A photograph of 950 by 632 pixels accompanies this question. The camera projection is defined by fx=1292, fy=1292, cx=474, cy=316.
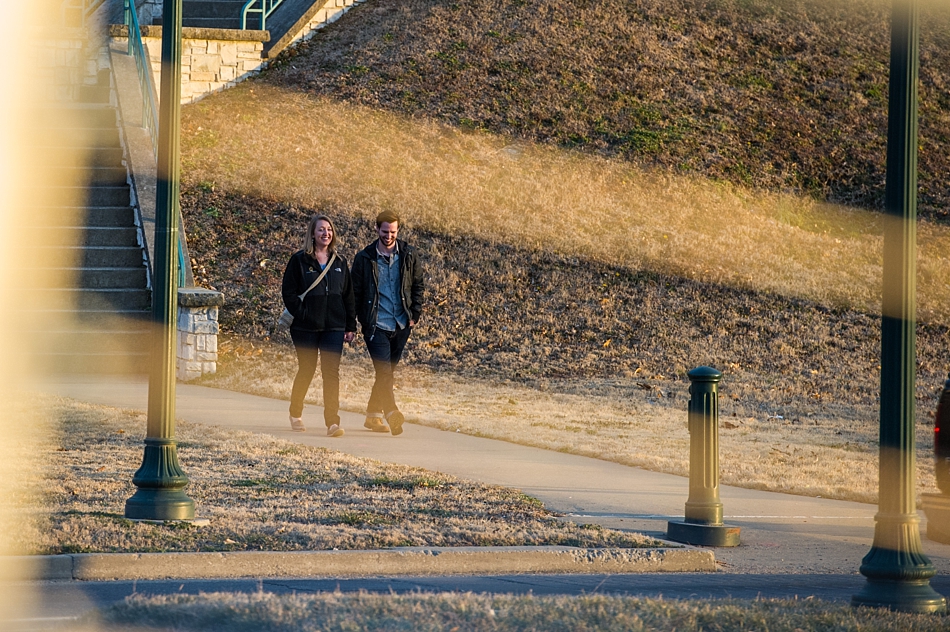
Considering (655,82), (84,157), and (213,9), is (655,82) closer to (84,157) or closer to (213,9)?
(213,9)

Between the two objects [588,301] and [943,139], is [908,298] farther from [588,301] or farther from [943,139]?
[943,139]

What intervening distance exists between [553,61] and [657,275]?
291 inches

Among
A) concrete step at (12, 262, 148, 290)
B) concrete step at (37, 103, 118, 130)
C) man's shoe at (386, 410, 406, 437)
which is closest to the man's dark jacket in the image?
man's shoe at (386, 410, 406, 437)

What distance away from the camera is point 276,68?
25.2 metres

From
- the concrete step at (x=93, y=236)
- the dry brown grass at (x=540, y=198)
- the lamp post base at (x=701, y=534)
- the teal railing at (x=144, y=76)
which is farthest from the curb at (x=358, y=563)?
the dry brown grass at (x=540, y=198)

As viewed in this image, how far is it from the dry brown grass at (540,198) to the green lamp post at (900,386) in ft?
46.2

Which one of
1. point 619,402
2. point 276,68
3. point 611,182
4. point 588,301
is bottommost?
point 619,402

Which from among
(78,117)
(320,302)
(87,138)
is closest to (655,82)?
(78,117)

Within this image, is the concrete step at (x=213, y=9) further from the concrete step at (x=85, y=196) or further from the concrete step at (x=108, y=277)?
the concrete step at (x=108, y=277)

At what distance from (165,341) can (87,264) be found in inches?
391

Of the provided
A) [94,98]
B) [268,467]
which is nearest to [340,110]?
[94,98]

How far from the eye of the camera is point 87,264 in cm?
1722

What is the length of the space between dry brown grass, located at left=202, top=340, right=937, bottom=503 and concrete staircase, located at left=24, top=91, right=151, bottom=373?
4.46 ft

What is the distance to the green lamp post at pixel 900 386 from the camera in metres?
6.13
